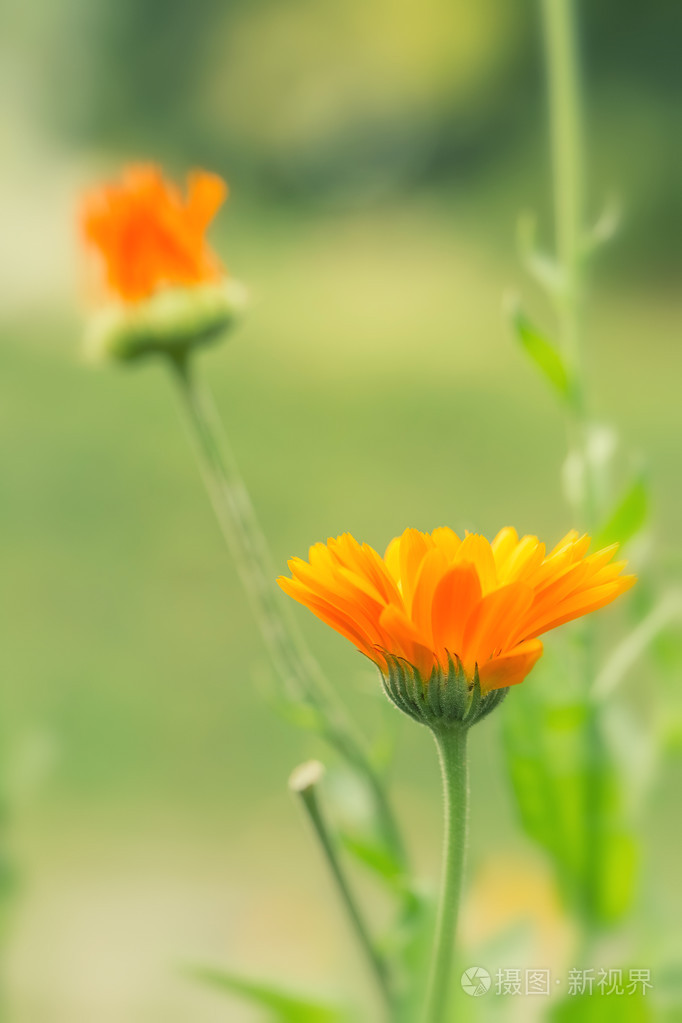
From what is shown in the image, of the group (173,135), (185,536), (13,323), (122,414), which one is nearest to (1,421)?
(122,414)

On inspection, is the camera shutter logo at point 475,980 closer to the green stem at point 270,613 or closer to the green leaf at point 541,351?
the green stem at point 270,613

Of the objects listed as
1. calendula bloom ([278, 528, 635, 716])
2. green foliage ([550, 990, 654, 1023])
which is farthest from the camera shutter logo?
calendula bloom ([278, 528, 635, 716])

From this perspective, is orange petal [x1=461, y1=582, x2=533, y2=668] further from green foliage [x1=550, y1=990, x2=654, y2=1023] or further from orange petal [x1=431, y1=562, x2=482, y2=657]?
green foliage [x1=550, y1=990, x2=654, y2=1023]

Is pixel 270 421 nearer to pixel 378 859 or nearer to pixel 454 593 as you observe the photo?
pixel 378 859

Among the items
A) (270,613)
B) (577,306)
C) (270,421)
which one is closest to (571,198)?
(577,306)

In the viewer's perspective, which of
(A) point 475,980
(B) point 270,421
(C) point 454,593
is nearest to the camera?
(C) point 454,593

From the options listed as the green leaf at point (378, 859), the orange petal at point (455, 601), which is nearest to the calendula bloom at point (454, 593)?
the orange petal at point (455, 601)
